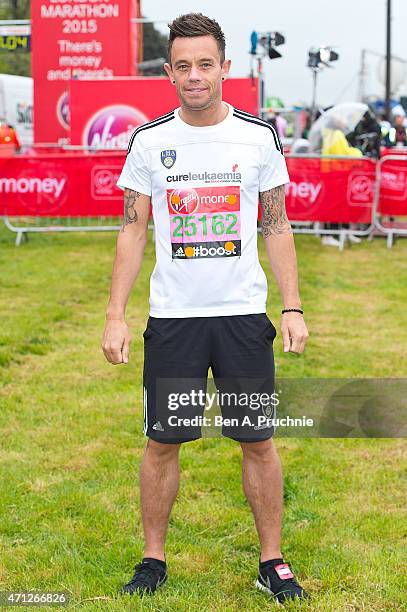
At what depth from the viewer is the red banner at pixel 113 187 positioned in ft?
44.7

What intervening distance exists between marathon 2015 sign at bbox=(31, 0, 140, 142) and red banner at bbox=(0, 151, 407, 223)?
5.66 m

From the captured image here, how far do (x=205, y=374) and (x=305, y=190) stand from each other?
10.9 m

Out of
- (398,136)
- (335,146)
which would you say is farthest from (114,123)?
(398,136)

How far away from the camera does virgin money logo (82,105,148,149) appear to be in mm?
16391

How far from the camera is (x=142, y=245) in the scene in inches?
146

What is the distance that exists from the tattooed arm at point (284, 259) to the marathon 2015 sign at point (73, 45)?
16092mm

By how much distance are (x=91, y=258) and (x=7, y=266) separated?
1282 millimetres

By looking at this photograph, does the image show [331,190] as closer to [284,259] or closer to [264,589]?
[284,259]

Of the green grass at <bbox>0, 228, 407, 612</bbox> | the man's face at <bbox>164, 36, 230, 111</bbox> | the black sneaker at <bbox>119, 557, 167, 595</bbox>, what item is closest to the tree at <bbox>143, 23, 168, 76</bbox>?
the green grass at <bbox>0, 228, 407, 612</bbox>

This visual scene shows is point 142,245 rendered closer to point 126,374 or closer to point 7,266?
point 126,374

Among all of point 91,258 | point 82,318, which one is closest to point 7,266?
point 91,258

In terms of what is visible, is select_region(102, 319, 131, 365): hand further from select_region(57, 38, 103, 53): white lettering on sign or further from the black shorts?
select_region(57, 38, 103, 53): white lettering on sign
